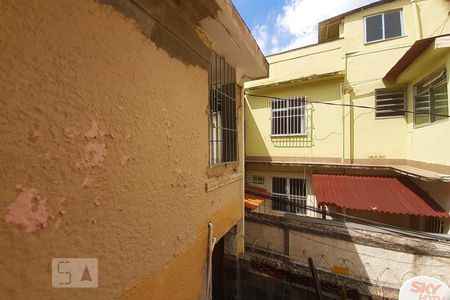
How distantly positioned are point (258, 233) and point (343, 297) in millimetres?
2601

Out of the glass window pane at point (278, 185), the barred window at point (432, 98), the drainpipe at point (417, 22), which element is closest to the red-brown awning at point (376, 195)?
the glass window pane at point (278, 185)

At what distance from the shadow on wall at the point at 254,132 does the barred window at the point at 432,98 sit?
221 inches

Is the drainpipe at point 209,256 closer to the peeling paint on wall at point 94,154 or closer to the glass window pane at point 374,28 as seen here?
the peeling paint on wall at point 94,154

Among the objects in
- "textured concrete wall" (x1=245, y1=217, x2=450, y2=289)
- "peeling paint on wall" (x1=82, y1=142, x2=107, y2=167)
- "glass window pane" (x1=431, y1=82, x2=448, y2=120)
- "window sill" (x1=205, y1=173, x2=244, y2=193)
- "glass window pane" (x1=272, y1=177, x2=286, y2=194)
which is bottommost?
"textured concrete wall" (x1=245, y1=217, x2=450, y2=289)

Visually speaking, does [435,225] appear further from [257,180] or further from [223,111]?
[223,111]

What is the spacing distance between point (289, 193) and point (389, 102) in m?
5.31

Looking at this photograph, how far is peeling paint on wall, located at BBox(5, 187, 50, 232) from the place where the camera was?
47.5 inches

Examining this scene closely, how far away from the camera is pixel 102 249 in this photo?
165 centimetres

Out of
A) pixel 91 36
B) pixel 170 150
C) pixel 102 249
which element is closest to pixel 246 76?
pixel 170 150

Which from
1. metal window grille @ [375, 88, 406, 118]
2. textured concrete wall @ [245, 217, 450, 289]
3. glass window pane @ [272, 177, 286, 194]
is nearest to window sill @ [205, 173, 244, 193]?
textured concrete wall @ [245, 217, 450, 289]

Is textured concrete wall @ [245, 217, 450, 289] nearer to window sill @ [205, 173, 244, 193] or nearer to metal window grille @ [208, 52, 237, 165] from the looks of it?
window sill @ [205, 173, 244, 193]

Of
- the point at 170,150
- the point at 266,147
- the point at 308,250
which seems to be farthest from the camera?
the point at 266,147

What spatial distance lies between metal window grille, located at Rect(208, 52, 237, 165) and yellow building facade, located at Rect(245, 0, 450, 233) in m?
5.81

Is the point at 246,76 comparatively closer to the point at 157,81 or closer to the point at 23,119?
the point at 157,81
